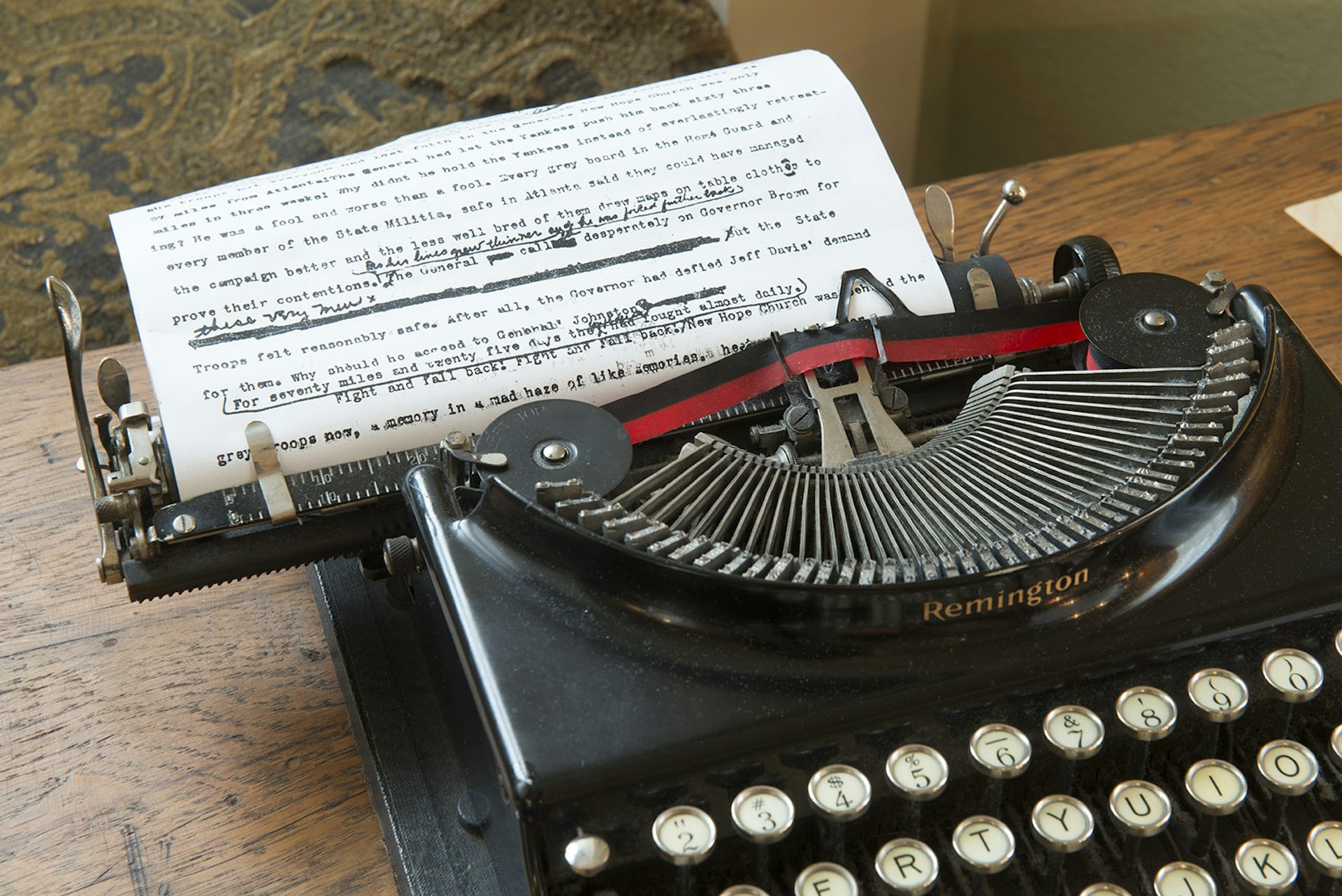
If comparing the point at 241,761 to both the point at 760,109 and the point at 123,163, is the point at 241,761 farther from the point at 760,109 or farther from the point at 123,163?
the point at 123,163

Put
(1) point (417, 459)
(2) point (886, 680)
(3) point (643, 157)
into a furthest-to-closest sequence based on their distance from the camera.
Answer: (3) point (643, 157), (1) point (417, 459), (2) point (886, 680)

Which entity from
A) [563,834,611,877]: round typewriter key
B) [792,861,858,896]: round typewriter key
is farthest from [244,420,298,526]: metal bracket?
[792,861,858,896]: round typewriter key

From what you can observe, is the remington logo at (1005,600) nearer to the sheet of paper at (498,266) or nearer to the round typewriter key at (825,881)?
the round typewriter key at (825,881)

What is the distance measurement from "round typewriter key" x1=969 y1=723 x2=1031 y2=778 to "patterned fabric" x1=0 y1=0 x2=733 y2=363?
1.59m

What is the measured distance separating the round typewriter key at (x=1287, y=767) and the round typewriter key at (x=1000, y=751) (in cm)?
18

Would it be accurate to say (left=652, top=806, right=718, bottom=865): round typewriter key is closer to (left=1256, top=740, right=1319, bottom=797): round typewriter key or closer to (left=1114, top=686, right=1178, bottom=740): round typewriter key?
(left=1114, top=686, right=1178, bottom=740): round typewriter key

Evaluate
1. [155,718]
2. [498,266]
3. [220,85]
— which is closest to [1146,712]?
[498,266]

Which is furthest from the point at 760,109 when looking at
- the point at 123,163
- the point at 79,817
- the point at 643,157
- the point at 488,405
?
the point at 123,163

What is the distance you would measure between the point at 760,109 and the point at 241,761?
2.60 ft

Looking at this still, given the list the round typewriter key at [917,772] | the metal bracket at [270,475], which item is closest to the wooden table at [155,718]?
the metal bracket at [270,475]

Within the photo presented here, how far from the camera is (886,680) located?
0.93m

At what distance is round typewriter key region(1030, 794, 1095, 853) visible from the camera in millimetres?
917

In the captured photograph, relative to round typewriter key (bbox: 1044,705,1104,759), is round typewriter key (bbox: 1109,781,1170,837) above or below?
below

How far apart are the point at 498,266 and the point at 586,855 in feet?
1.87
